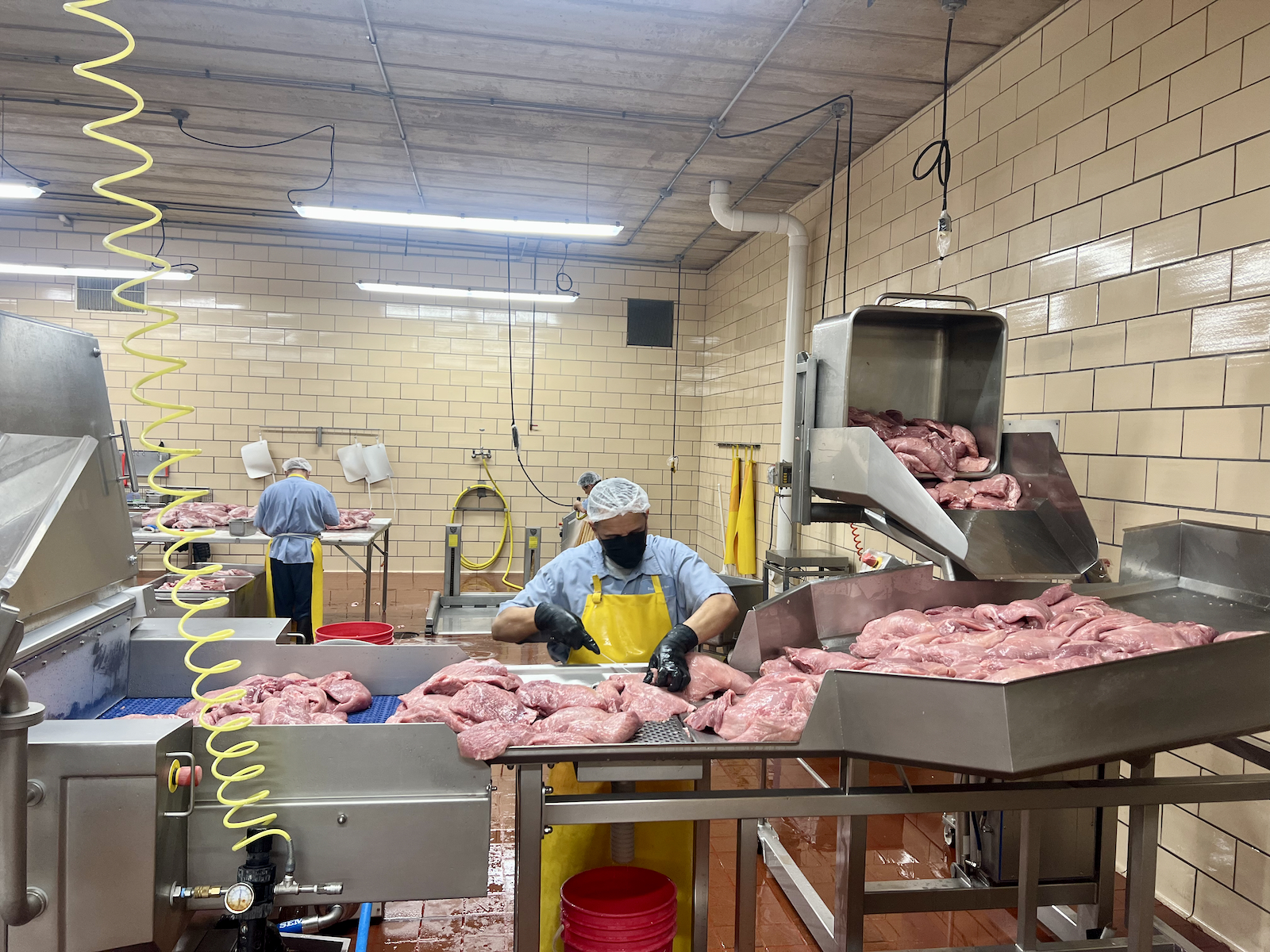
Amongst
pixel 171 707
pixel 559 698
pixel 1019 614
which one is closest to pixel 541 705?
pixel 559 698

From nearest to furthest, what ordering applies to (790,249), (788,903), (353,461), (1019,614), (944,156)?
(1019,614) < (788,903) < (944,156) < (790,249) < (353,461)

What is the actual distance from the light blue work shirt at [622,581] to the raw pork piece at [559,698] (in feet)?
2.68

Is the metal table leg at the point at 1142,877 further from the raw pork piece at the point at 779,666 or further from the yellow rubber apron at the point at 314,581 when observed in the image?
the yellow rubber apron at the point at 314,581

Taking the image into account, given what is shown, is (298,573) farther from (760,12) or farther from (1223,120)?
(1223,120)

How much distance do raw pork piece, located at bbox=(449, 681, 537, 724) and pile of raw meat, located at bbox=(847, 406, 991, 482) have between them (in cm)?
156

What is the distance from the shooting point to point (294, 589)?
6328 mm

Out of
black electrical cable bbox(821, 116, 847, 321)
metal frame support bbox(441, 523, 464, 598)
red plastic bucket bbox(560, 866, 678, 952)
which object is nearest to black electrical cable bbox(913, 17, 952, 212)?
black electrical cable bbox(821, 116, 847, 321)

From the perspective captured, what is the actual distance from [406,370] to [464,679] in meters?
7.90

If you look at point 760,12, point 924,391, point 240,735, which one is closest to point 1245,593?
point 924,391

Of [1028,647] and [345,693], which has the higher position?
[1028,647]

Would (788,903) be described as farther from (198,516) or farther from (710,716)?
(198,516)

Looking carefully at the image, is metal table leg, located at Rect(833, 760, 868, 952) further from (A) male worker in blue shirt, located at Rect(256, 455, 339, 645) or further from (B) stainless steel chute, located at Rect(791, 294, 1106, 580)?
(A) male worker in blue shirt, located at Rect(256, 455, 339, 645)

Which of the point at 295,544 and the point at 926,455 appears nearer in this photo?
the point at 926,455

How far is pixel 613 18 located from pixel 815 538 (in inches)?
169
